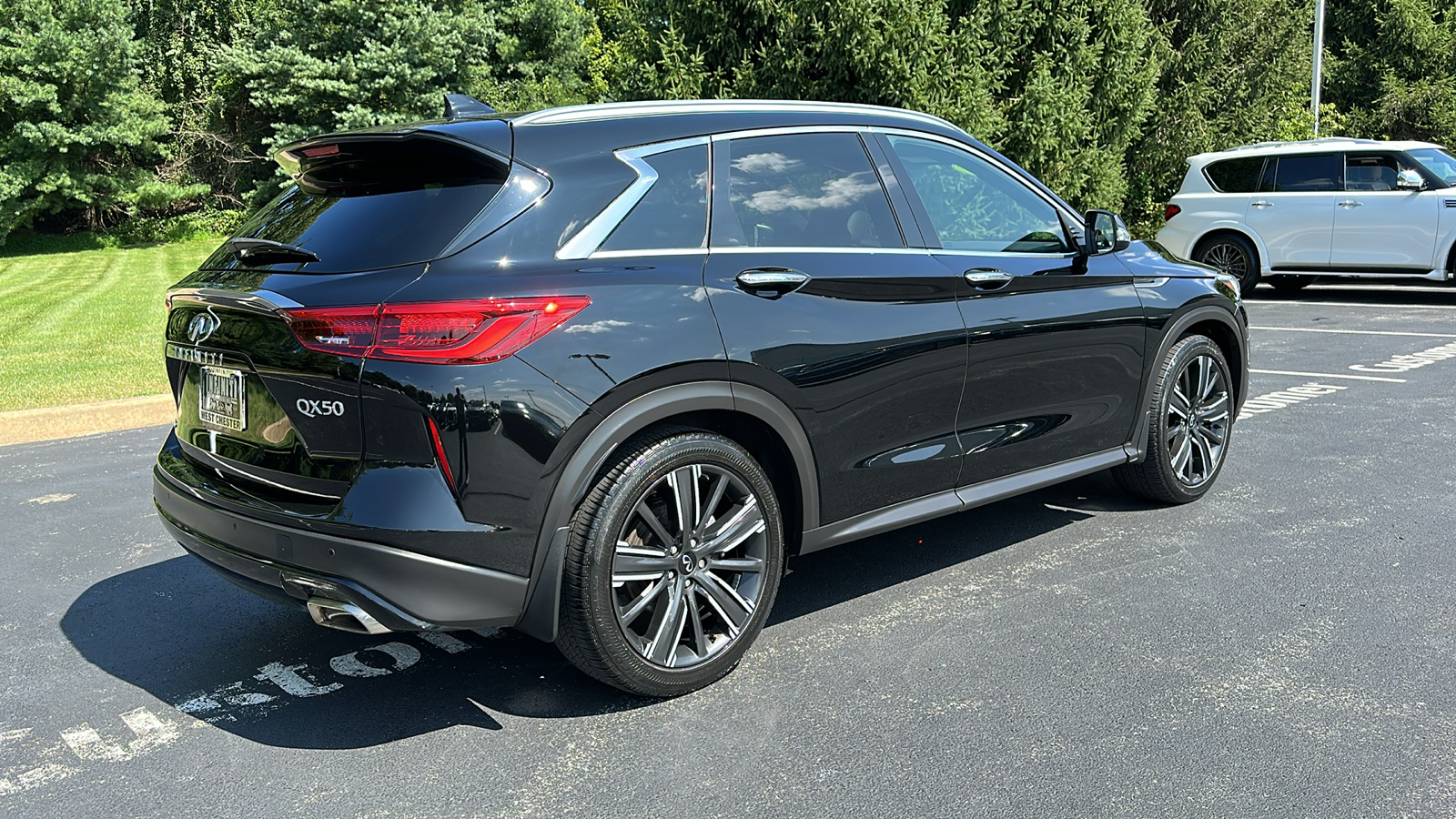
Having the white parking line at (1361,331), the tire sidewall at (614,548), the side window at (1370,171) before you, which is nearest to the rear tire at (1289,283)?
the side window at (1370,171)

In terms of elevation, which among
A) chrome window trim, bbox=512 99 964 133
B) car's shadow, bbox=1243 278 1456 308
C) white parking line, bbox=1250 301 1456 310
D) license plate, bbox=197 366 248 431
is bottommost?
car's shadow, bbox=1243 278 1456 308

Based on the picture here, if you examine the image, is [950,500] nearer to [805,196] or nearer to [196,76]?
[805,196]

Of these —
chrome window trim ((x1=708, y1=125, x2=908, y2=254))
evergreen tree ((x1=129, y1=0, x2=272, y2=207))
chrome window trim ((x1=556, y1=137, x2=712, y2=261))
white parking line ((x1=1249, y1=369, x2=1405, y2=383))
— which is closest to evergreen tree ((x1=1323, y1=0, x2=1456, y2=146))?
white parking line ((x1=1249, y1=369, x2=1405, y2=383))

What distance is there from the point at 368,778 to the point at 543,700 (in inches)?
24.6

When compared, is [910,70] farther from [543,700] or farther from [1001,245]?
[543,700]

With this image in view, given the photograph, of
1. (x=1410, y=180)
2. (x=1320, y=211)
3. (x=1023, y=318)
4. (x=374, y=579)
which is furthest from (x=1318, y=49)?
(x=374, y=579)

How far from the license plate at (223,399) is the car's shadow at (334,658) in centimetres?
86

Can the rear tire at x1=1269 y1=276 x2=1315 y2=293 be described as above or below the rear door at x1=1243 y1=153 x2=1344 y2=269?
below

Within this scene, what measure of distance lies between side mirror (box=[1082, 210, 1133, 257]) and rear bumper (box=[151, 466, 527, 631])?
2.83 m

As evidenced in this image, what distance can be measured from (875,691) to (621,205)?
165 centimetres

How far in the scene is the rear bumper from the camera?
3.06 m

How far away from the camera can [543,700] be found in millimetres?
3588

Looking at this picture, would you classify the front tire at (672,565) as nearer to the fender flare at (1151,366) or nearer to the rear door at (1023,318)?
the rear door at (1023,318)

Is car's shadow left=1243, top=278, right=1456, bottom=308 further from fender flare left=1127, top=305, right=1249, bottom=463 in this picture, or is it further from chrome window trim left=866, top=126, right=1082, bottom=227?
chrome window trim left=866, top=126, right=1082, bottom=227
